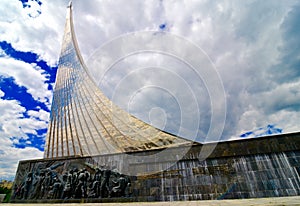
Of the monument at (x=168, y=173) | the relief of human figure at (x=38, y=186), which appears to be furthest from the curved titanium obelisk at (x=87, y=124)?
the relief of human figure at (x=38, y=186)

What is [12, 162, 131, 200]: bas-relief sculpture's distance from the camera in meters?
5.48

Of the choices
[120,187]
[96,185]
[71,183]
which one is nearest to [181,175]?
[120,187]

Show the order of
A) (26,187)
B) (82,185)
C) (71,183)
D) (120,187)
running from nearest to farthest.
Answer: (120,187) → (82,185) → (71,183) → (26,187)

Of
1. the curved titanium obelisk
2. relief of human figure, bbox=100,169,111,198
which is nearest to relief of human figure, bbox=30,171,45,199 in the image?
relief of human figure, bbox=100,169,111,198

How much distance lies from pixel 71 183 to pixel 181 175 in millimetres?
3624

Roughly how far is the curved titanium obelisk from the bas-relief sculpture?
2434mm

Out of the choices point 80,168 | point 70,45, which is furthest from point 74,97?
point 80,168

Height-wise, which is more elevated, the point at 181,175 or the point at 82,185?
the point at 181,175

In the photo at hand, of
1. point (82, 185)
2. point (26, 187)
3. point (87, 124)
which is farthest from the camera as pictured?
point (87, 124)

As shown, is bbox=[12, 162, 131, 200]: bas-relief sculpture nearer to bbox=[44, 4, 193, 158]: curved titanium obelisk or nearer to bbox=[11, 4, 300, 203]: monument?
bbox=[11, 4, 300, 203]: monument

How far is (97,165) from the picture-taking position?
6.12 metres

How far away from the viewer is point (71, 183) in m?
5.97

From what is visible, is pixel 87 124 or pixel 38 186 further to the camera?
pixel 87 124

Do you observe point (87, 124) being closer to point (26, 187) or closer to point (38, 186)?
point (26, 187)
